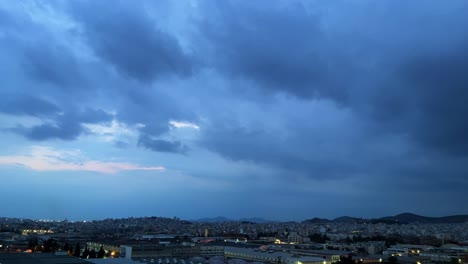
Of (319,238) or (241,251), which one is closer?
(241,251)

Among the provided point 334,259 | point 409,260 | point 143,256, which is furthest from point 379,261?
point 143,256

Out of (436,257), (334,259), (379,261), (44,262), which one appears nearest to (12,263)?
(44,262)

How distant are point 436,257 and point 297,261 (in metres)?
13.9

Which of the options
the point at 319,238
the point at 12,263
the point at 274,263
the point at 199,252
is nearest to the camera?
the point at 12,263

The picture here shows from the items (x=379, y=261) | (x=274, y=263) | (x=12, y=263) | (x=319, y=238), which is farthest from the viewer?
(x=319, y=238)

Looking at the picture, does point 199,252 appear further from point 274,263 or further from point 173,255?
point 274,263

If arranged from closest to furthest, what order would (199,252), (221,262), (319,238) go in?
(221,262) < (199,252) < (319,238)

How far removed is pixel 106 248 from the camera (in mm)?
37625

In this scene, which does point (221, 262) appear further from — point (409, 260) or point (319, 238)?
point (319, 238)

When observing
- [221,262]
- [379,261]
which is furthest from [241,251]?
[379,261]

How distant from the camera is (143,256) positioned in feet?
108

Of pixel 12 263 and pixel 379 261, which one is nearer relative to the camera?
pixel 12 263

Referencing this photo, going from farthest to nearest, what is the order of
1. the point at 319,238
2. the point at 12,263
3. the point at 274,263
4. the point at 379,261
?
1. the point at 319,238
2. the point at 379,261
3. the point at 274,263
4. the point at 12,263

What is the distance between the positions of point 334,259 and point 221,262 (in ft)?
30.4
